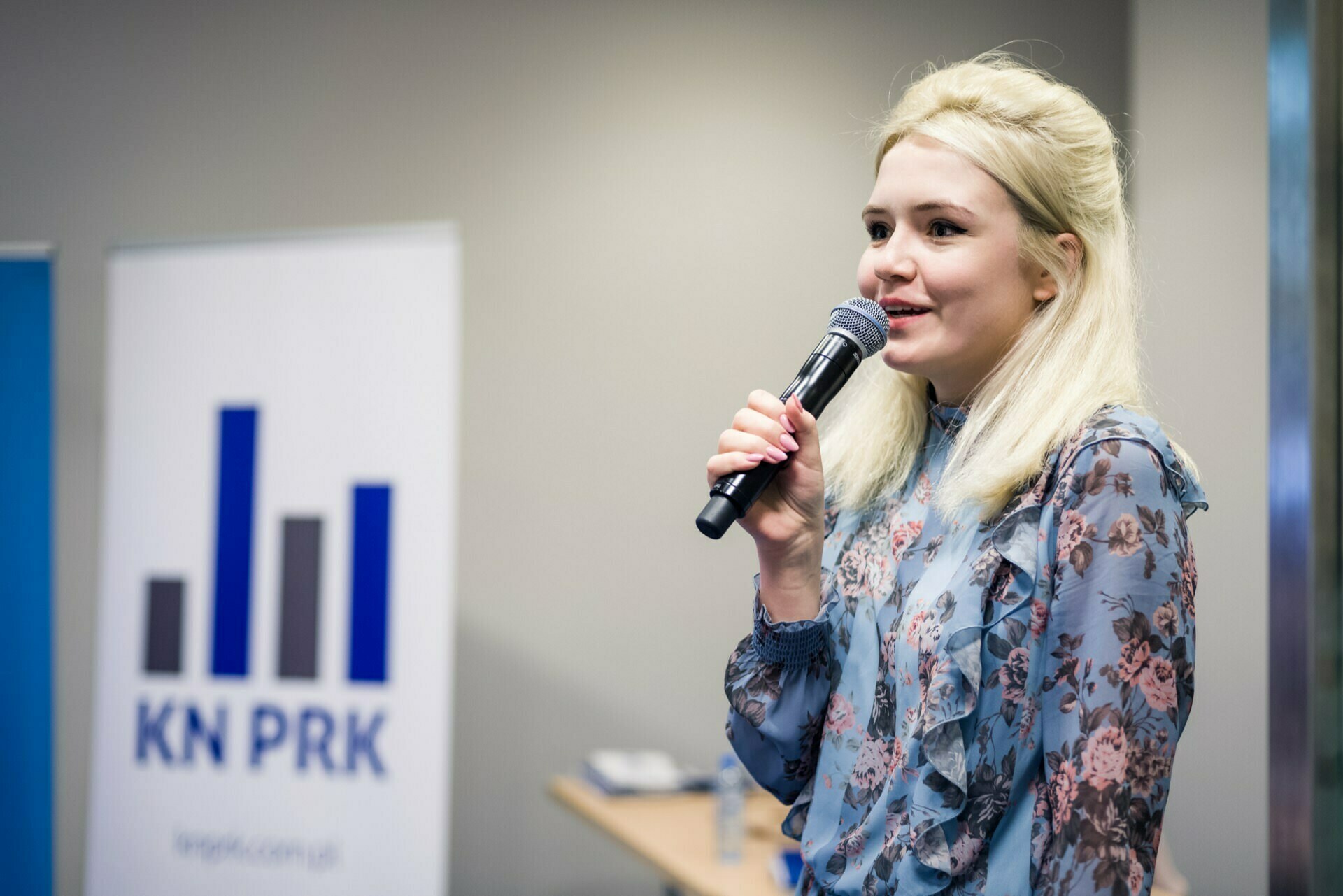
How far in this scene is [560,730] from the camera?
3.42 meters

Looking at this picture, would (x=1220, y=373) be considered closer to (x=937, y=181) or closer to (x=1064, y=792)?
(x=937, y=181)

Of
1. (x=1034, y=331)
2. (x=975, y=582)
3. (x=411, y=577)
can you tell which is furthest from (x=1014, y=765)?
(x=411, y=577)

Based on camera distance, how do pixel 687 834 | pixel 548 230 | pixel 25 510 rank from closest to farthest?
pixel 687 834 < pixel 25 510 < pixel 548 230

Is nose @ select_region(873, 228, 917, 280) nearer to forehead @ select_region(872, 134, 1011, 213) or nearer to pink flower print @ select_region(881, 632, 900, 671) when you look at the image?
forehead @ select_region(872, 134, 1011, 213)

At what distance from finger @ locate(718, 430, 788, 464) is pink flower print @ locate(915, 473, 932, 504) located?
0.56 feet

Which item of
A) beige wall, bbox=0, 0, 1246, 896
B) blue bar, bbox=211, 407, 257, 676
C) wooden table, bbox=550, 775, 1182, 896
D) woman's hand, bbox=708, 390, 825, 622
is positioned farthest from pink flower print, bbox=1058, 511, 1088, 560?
beige wall, bbox=0, 0, 1246, 896

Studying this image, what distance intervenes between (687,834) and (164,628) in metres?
1.26

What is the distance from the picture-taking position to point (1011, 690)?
900 mm

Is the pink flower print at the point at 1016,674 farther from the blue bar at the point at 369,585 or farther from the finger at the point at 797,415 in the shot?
the blue bar at the point at 369,585

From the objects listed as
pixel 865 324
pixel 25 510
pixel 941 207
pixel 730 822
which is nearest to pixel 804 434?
pixel 865 324

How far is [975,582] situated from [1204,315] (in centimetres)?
206

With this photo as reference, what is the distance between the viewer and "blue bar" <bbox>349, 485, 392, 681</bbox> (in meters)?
2.41

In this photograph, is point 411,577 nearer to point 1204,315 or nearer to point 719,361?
point 719,361

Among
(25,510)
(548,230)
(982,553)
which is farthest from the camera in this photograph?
(548,230)
